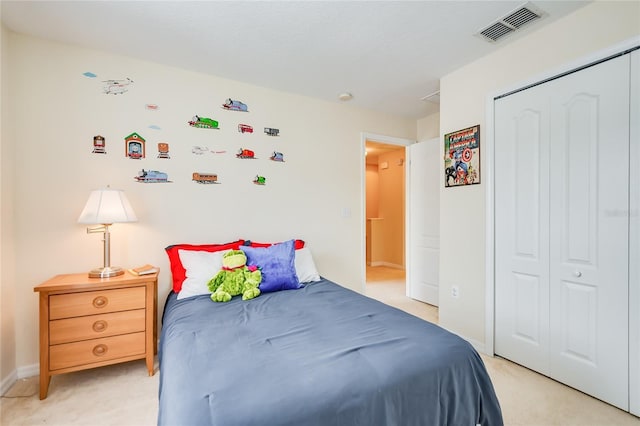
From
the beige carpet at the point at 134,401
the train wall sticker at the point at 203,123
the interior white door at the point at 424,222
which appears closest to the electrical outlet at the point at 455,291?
the beige carpet at the point at 134,401

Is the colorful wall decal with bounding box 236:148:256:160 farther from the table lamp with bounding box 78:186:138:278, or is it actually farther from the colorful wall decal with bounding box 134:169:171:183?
the table lamp with bounding box 78:186:138:278

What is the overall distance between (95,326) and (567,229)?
328 centimetres

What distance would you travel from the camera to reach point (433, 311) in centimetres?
349

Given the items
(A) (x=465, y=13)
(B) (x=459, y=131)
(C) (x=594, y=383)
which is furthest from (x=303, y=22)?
(C) (x=594, y=383)

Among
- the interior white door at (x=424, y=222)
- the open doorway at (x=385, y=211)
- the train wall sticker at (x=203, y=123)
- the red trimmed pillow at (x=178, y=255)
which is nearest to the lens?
the red trimmed pillow at (x=178, y=255)

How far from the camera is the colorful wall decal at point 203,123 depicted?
2660mm

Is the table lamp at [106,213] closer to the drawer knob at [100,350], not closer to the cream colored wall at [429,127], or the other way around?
the drawer knob at [100,350]

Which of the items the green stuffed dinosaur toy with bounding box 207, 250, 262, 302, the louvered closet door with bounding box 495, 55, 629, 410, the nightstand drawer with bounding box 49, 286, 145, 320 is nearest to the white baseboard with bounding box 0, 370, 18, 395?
the nightstand drawer with bounding box 49, 286, 145, 320

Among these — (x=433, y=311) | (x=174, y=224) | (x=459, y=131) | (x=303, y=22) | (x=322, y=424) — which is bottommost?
(x=433, y=311)

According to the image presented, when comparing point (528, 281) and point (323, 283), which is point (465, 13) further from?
point (323, 283)

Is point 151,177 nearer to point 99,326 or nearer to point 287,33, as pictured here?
point 99,326

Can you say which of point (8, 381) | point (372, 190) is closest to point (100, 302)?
point (8, 381)

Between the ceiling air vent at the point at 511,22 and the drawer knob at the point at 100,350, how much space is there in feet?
11.3

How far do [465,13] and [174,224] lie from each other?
2725 millimetres
